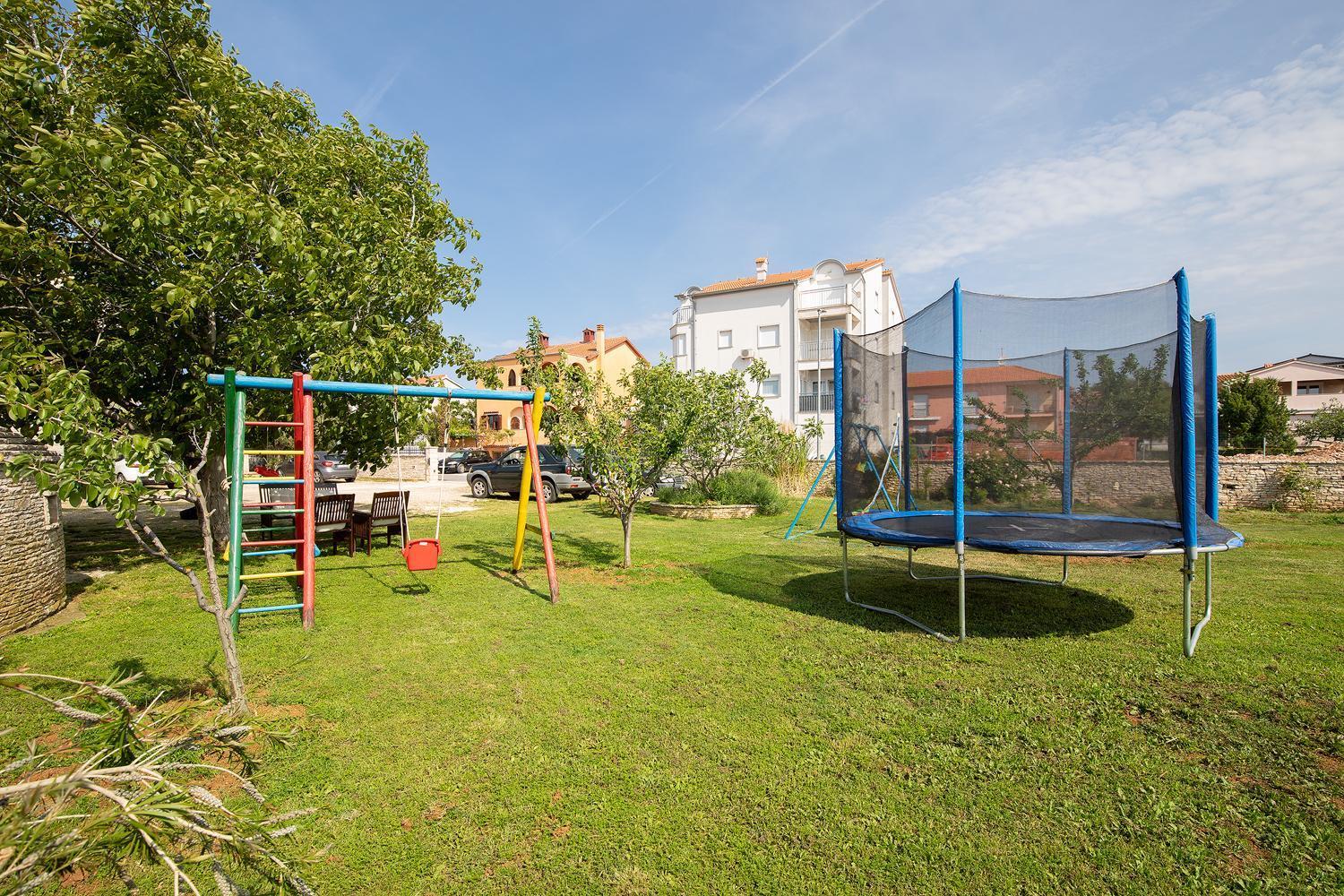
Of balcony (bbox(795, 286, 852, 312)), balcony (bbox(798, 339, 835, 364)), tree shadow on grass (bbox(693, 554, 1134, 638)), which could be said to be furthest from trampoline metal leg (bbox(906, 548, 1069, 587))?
balcony (bbox(795, 286, 852, 312))

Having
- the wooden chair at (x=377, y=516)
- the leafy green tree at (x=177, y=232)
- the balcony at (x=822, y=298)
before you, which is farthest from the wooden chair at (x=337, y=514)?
the balcony at (x=822, y=298)

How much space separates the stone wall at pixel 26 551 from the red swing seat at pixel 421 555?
291 centimetres

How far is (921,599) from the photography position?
21.2ft

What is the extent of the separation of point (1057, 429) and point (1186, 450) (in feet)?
3.32

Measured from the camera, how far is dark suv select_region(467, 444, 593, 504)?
1817 centimetres

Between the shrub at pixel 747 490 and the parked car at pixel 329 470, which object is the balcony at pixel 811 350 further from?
the parked car at pixel 329 470

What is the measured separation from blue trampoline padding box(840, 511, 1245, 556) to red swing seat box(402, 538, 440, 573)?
420 centimetres

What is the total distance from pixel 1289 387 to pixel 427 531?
61.7 m

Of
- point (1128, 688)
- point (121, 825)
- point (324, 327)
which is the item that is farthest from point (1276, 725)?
point (324, 327)

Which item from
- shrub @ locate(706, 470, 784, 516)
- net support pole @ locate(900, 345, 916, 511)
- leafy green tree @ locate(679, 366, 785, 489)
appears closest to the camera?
net support pole @ locate(900, 345, 916, 511)

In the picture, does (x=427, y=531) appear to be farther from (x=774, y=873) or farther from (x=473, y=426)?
(x=473, y=426)

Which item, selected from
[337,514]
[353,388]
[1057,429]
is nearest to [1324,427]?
[1057,429]

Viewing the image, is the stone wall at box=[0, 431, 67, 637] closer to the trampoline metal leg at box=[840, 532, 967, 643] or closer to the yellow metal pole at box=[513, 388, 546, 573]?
the yellow metal pole at box=[513, 388, 546, 573]

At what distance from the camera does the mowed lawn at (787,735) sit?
8.18 feet
